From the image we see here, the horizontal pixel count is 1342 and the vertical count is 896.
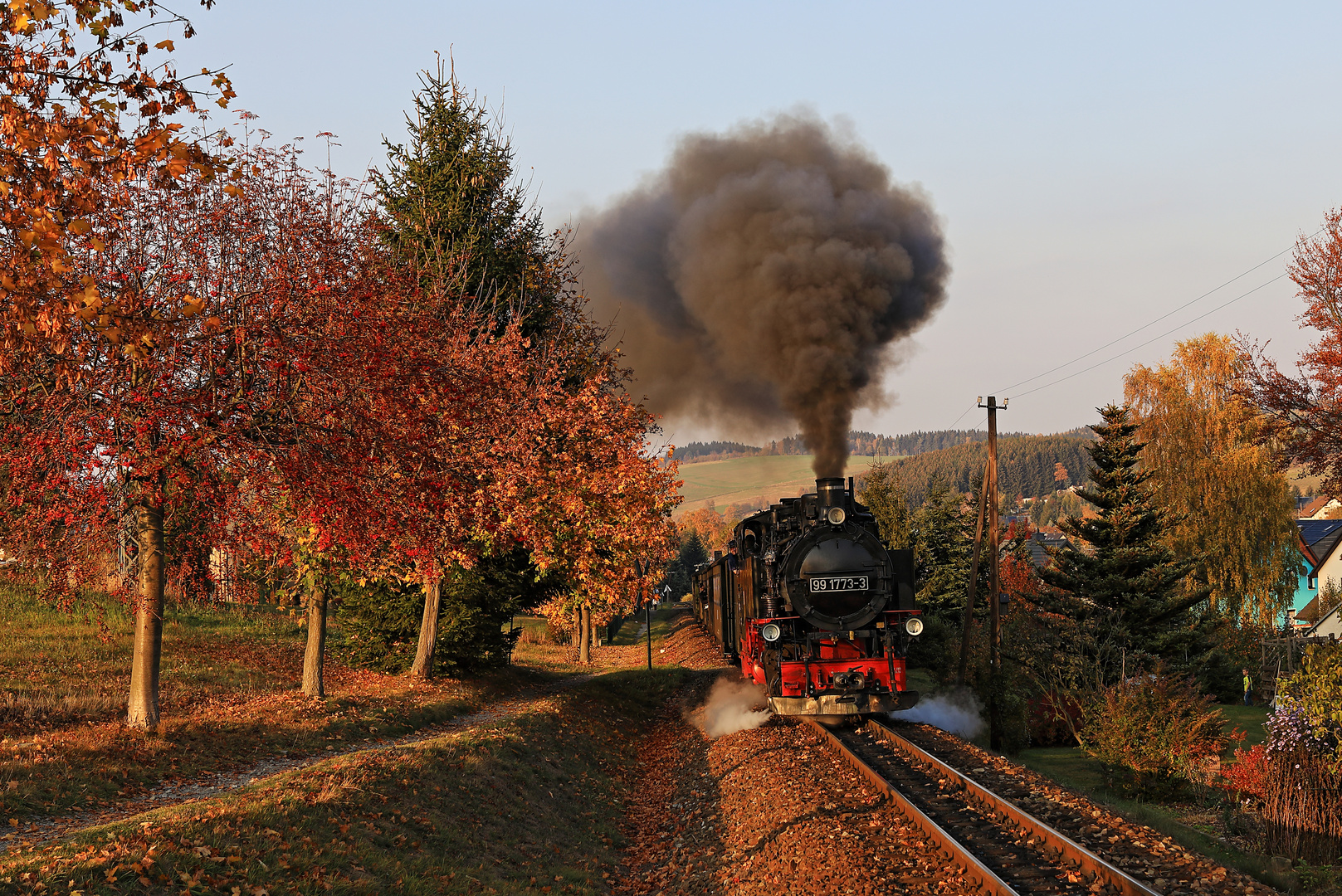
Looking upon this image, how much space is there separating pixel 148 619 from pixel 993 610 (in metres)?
17.8

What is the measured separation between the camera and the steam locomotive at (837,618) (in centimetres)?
1631

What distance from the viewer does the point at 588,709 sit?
22219 mm

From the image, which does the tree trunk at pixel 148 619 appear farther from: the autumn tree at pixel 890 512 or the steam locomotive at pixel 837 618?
the autumn tree at pixel 890 512

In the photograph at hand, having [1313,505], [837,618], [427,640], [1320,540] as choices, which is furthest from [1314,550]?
[1313,505]

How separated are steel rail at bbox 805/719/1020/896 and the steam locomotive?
2.17 meters

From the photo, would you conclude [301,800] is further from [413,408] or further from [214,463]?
[413,408]

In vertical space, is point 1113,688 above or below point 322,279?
below

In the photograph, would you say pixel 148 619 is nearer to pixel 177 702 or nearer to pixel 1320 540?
pixel 177 702

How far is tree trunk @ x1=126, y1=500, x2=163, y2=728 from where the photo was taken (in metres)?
12.9

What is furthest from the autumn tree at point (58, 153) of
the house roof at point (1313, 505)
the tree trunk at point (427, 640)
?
the house roof at point (1313, 505)

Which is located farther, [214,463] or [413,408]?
[413,408]

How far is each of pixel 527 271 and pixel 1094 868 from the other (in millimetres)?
22597

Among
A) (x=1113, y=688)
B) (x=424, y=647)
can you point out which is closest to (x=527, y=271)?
(x=424, y=647)

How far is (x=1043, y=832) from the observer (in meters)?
9.64
